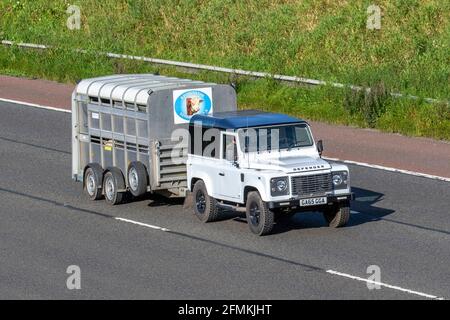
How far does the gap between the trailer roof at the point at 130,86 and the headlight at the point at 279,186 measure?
10.4ft

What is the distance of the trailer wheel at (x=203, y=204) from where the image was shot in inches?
811

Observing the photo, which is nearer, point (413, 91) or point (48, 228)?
point (48, 228)

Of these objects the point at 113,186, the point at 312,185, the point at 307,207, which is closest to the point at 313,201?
the point at 307,207

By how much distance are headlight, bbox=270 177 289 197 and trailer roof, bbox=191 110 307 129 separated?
141 centimetres

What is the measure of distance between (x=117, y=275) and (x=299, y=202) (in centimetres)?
328

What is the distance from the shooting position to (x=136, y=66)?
3547cm

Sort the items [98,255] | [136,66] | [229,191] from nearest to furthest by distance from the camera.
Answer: [98,255]
[229,191]
[136,66]

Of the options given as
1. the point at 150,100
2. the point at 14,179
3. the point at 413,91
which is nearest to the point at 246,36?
the point at 413,91

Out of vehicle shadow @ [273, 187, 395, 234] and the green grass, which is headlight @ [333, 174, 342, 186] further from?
the green grass

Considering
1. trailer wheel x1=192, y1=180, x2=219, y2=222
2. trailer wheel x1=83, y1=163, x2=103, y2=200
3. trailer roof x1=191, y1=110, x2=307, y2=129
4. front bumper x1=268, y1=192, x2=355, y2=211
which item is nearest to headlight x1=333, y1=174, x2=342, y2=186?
front bumper x1=268, y1=192, x2=355, y2=211

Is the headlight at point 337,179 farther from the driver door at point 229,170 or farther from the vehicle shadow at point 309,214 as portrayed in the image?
the driver door at point 229,170

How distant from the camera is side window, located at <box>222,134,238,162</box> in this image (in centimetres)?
2028
